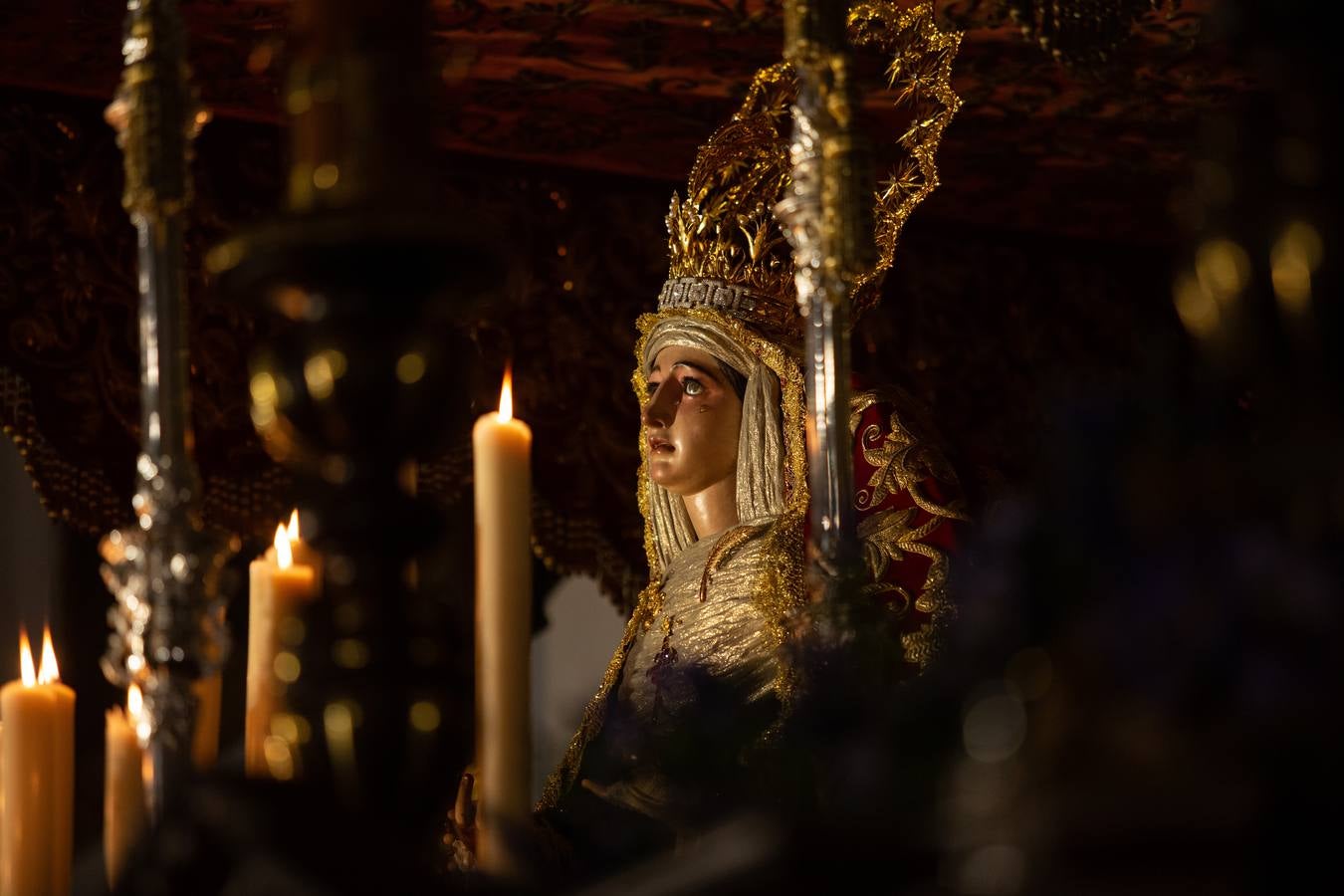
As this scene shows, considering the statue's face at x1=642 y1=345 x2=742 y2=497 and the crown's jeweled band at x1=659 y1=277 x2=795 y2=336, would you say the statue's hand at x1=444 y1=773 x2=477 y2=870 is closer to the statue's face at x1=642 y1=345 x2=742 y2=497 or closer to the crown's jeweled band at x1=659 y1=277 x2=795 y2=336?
the statue's face at x1=642 y1=345 x2=742 y2=497

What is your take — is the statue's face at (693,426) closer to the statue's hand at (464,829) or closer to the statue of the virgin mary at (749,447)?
the statue of the virgin mary at (749,447)

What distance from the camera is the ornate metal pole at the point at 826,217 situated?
98 centimetres

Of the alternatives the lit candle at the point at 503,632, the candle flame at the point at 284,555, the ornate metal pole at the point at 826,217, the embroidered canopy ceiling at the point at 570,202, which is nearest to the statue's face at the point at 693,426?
the embroidered canopy ceiling at the point at 570,202

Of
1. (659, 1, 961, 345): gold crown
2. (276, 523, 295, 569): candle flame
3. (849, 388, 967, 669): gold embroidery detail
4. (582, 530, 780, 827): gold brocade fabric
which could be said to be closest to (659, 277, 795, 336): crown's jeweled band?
(659, 1, 961, 345): gold crown

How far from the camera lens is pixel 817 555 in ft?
3.06

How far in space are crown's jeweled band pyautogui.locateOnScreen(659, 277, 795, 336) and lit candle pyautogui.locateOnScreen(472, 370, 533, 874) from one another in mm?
1904

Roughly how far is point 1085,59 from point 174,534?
60 centimetres

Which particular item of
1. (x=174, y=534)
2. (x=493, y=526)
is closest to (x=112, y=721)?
(x=174, y=534)

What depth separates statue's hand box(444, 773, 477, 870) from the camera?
6.55ft

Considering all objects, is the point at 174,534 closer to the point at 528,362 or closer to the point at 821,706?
the point at 821,706

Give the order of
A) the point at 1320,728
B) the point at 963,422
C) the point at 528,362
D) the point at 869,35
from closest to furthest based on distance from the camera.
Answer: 1. the point at 1320,728
2. the point at 869,35
3. the point at 528,362
4. the point at 963,422

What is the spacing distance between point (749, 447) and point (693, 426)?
0.09 m

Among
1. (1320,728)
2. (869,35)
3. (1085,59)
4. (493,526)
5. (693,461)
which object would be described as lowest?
(1320,728)

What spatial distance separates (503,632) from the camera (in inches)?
30.3
